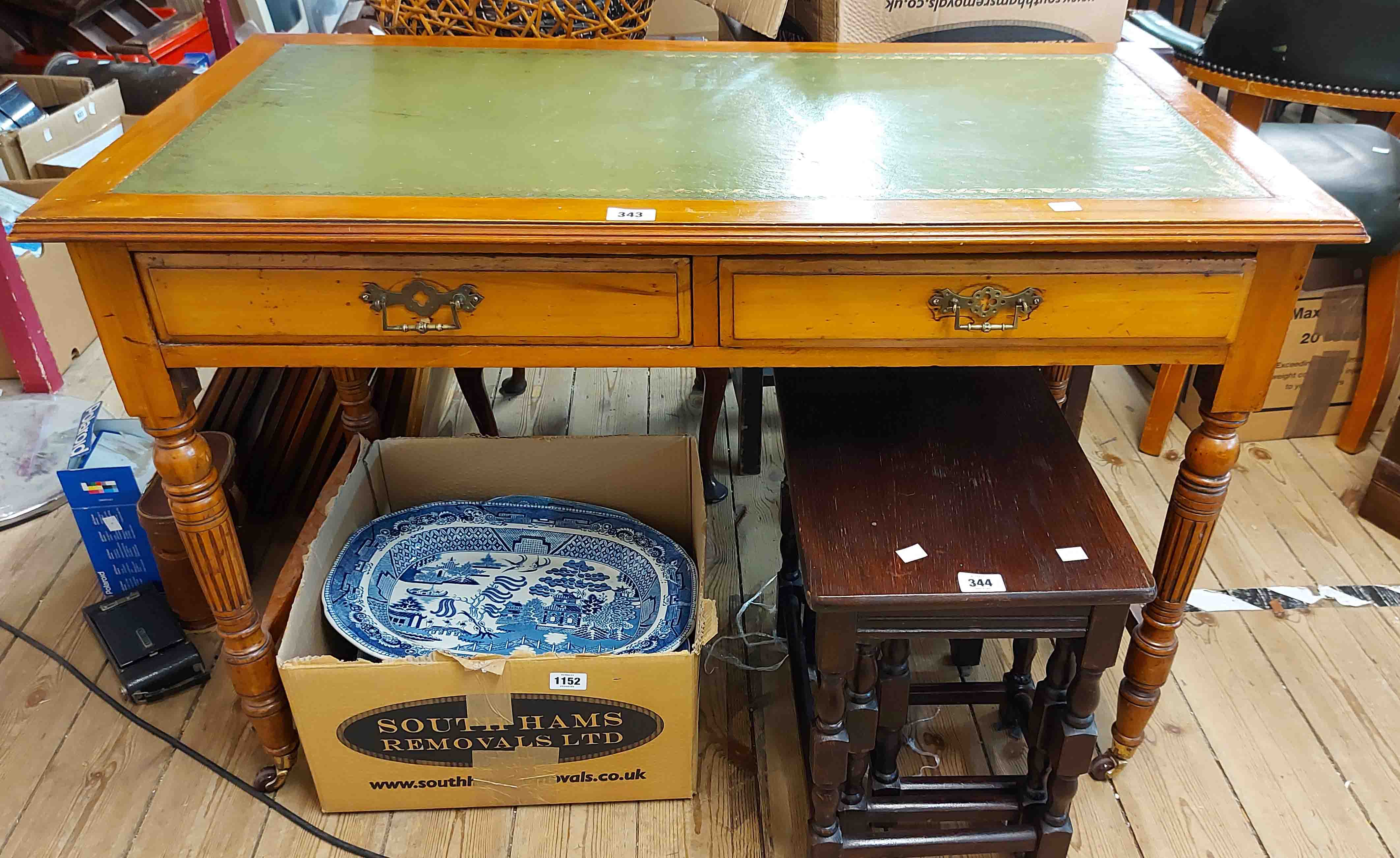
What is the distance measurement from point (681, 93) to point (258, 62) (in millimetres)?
575

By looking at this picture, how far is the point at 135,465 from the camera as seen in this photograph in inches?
69.0

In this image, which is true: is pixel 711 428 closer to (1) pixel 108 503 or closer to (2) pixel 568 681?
(2) pixel 568 681

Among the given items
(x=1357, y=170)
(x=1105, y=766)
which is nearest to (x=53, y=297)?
(x=1105, y=766)

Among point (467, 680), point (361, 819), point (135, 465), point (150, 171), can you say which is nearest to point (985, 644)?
point (467, 680)

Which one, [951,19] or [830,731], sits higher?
[951,19]

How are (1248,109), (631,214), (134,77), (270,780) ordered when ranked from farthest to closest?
1. (134,77)
2. (1248,109)
3. (270,780)
4. (631,214)

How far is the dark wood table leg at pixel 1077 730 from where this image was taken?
1.05 metres

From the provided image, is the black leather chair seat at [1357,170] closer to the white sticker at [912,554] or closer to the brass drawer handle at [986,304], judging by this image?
the brass drawer handle at [986,304]

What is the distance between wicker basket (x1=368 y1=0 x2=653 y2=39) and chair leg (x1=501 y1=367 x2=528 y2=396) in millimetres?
824

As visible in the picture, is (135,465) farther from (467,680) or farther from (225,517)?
(467,680)

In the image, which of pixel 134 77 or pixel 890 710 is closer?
pixel 890 710

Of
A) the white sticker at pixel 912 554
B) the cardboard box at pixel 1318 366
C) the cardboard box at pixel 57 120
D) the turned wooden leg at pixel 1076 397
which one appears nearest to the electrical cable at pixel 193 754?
the white sticker at pixel 912 554

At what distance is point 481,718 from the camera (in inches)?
48.1

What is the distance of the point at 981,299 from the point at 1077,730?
0.51 m
